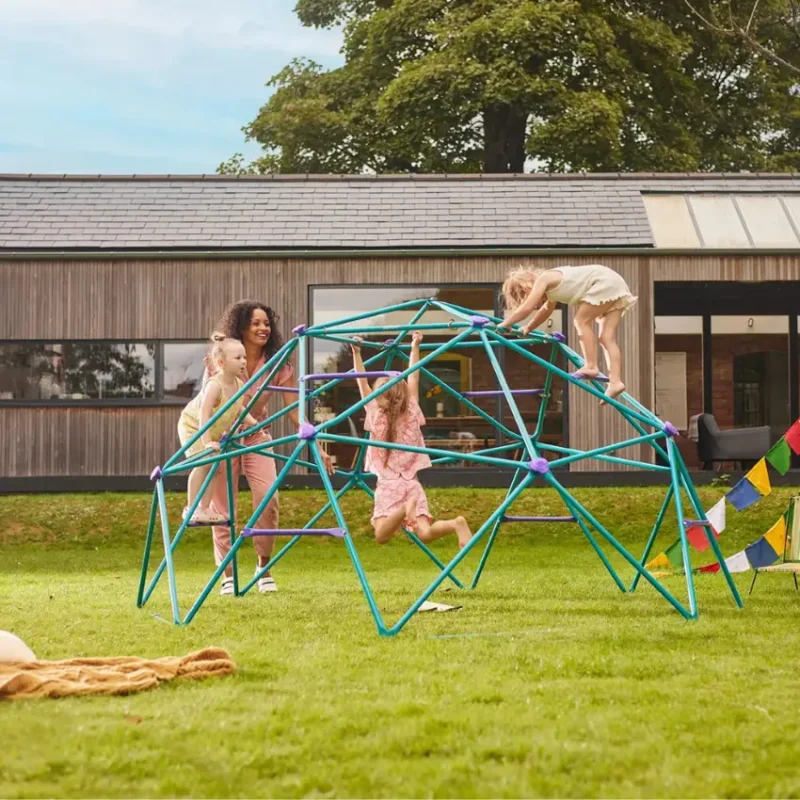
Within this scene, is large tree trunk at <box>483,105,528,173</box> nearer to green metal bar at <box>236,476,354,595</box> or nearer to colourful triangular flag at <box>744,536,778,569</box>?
green metal bar at <box>236,476,354,595</box>

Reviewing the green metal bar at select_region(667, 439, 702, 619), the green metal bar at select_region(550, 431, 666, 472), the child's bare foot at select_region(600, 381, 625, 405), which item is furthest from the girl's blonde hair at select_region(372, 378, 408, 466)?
the green metal bar at select_region(667, 439, 702, 619)

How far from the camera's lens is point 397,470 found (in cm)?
809

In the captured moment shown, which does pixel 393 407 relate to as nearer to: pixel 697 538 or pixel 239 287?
pixel 697 538

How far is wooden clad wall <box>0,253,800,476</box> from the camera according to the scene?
1662cm

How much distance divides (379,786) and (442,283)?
13605 mm

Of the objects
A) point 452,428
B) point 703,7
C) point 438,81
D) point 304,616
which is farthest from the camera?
point 703,7

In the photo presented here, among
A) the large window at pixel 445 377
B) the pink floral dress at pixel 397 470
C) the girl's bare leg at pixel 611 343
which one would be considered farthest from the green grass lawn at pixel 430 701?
the large window at pixel 445 377

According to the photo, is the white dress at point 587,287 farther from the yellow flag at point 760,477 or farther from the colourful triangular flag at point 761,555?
the colourful triangular flag at point 761,555

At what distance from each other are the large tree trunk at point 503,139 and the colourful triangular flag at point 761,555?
21.1 metres

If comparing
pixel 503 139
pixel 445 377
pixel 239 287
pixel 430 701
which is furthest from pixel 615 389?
pixel 503 139

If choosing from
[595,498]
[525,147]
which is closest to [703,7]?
[525,147]

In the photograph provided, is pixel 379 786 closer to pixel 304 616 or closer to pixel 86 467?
pixel 304 616

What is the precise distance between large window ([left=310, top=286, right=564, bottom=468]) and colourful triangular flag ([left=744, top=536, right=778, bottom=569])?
8681 millimetres

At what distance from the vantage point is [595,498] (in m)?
14.9
